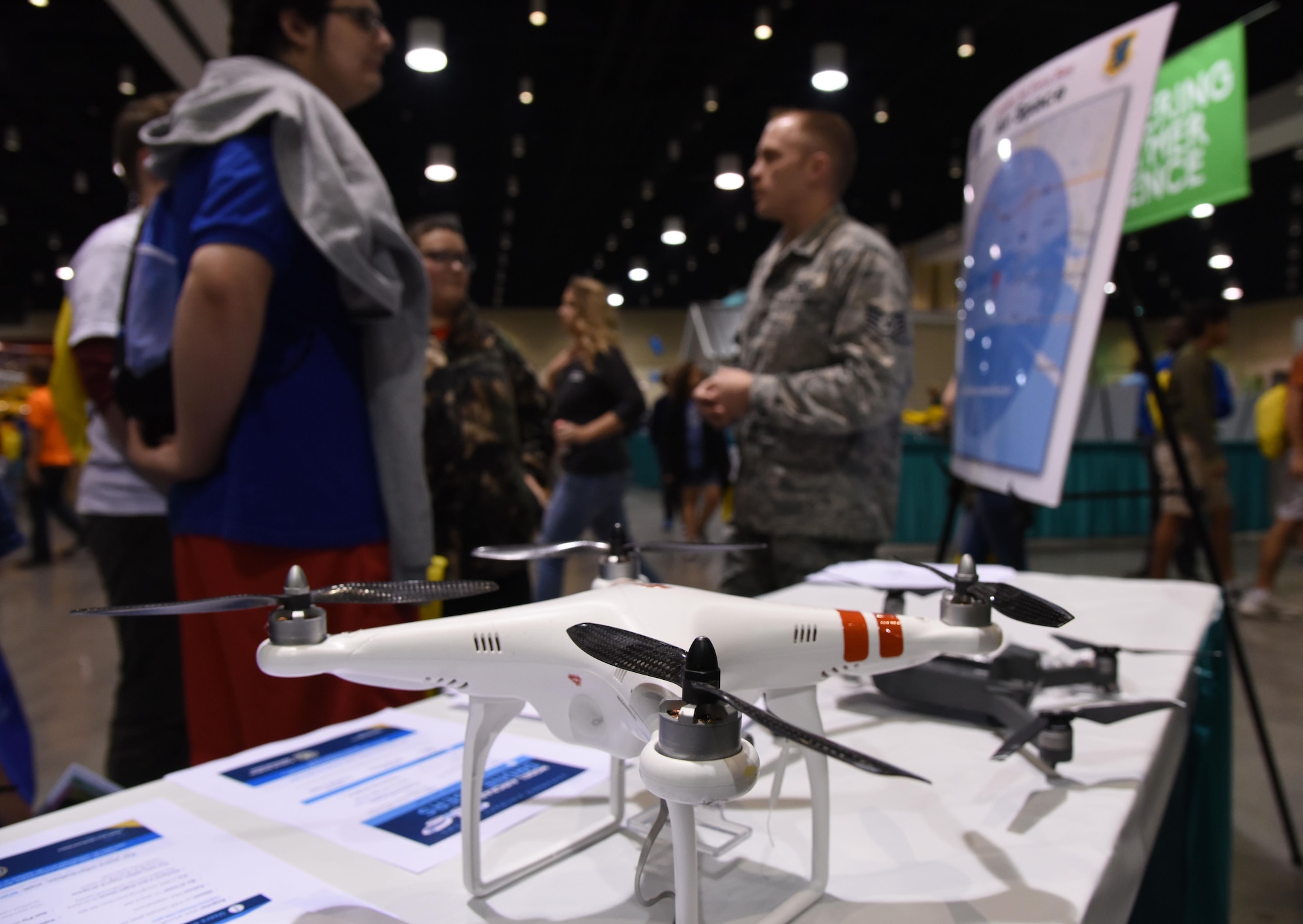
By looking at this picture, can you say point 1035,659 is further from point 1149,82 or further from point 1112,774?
point 1149,82

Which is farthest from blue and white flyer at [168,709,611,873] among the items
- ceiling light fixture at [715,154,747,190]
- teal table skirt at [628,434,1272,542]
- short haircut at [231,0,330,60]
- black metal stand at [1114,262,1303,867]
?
ceiling light fixture at [715,154,747,190]

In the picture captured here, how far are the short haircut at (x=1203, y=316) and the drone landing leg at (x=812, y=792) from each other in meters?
4.54

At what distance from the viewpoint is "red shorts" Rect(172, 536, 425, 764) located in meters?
0.98

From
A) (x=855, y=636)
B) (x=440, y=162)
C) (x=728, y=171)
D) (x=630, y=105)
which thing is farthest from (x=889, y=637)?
(x=440, y=162)

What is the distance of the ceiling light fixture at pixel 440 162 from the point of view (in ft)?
25.6

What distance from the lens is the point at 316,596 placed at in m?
0.52

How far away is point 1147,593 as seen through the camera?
1454 millimetres

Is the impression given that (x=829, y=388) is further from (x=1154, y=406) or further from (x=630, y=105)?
(x=630, y=105)

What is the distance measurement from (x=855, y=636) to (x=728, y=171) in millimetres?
8134

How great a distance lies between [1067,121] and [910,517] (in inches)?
196

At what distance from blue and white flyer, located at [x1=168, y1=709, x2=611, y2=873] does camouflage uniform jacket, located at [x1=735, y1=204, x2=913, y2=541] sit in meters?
0.95

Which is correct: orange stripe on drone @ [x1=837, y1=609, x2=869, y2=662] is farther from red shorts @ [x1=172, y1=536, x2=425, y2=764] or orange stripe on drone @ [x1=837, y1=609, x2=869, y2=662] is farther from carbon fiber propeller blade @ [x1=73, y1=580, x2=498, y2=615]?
red shorts @ [x1=172, y1=536, x2=425, y2=764]

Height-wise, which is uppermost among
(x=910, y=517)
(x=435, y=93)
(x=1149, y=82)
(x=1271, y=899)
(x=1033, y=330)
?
(x=435, y=93)

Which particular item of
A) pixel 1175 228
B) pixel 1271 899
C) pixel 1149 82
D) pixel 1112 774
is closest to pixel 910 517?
pixel 1271 899
